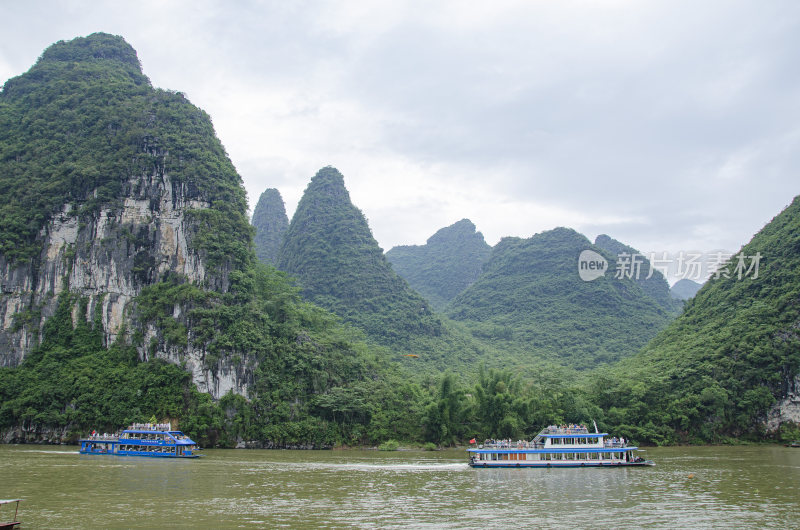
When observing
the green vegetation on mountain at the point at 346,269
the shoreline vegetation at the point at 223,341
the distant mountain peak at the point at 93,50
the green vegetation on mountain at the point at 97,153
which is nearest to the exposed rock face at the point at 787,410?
the shoreline vegetation at the point at 223,341

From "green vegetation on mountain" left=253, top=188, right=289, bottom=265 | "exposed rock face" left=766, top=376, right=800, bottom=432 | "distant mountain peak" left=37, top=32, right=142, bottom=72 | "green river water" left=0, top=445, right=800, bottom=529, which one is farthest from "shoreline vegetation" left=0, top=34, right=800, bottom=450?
"green vegetation on mountain" left=253, top=188, right=289, bottom=265

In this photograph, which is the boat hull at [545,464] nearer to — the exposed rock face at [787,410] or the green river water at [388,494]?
the green river water at [388,494]

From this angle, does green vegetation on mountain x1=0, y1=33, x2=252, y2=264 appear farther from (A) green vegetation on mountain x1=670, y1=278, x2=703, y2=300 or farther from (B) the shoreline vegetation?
(A) green vegetation on mountain x1=670, y1=278, x2=703, y2=300

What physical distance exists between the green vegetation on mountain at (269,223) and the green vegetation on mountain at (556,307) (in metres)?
30.1

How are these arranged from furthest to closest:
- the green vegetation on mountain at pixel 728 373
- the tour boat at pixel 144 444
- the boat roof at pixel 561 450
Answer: the green vegetation on mountain at pixel 728 373 < the tour boat at pixel 144 444 < the boat roof at pixel 561 450

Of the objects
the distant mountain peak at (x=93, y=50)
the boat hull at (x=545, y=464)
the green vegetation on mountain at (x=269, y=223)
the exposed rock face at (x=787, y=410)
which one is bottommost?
the boat hull at (x=545, y=464)

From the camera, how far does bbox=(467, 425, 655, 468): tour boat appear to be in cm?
2862

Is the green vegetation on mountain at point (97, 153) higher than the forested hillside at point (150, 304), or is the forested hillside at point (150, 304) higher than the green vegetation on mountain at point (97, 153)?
the green vegetation on mountain at point (97, 153)

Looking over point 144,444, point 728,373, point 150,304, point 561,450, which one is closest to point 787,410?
point 728,373

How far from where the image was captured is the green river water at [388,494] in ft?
49.3

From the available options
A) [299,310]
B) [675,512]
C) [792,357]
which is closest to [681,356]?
Answer: [792,357]

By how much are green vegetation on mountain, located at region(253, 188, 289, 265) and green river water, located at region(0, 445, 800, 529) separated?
69631 mm

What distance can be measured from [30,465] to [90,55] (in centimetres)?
5443

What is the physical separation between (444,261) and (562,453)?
309ft
